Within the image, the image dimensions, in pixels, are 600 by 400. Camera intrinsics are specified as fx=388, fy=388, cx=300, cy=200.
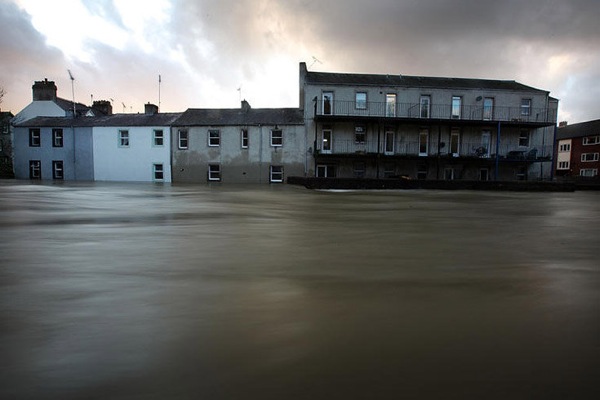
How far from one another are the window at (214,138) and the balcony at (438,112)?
8.72 metres

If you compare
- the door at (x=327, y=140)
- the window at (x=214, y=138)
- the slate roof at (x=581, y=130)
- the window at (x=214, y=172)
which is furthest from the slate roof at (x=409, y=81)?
the slate roof at (x=581, y=130)

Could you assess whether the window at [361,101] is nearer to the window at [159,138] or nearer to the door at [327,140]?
the door at [327,140]

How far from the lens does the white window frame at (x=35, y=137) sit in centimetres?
3544

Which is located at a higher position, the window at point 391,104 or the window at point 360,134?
the window at point 391,104

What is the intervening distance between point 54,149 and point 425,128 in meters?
32.9

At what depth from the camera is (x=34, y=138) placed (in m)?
35.5

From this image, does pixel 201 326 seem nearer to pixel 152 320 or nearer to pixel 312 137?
pixel 152 320

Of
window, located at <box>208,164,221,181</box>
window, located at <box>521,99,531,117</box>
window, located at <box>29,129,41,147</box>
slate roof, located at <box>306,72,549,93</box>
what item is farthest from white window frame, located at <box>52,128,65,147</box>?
window, located at <box>521,99,531,117</box>

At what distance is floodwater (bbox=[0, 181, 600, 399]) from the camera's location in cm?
217

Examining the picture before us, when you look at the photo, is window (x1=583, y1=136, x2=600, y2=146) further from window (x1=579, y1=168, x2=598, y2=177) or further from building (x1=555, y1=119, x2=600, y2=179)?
window (x1=579, y1=168, x2=598, y2=177)

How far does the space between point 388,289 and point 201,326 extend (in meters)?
1.85

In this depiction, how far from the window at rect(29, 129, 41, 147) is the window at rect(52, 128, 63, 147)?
1478 mm

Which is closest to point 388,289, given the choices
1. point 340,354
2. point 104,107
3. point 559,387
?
point 340,354

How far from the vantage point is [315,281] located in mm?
4070
